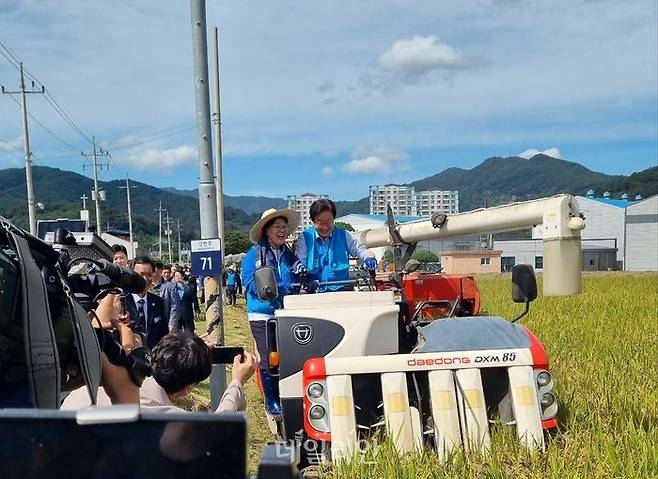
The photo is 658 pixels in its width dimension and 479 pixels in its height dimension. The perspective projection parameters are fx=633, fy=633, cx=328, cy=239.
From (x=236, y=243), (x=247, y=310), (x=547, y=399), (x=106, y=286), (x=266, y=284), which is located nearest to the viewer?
(x=106, y=286)

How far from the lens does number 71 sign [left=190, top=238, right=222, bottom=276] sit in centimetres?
511

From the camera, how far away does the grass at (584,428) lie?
3359 millimetres

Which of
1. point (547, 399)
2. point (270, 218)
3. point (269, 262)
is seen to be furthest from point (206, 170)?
point (547, 399)

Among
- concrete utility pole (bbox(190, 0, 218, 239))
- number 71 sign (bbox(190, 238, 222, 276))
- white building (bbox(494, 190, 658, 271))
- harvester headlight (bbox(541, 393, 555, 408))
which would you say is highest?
concrete utility pole (bbox(190, 0, 218, 239))

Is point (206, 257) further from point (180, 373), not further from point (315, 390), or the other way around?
point (180, 373)

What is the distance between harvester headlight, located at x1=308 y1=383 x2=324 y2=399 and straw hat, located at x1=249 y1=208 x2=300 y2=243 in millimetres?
1908

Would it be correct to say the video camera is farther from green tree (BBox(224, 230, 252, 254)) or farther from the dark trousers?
green tree (BBox(224, 230, 252, 254))

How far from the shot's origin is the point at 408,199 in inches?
5527

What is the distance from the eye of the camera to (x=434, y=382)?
12.1 ft

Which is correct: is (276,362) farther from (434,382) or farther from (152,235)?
(152,235)

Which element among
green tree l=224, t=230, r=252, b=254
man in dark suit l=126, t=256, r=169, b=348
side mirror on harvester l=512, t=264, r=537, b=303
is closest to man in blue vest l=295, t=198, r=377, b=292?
side mirror on harvester l=512, t=264, r=537, b=303

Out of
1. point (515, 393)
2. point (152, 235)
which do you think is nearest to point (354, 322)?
point (515, 393)

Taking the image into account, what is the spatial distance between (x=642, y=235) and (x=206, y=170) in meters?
61.3

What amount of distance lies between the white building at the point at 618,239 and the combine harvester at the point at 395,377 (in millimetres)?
54279
